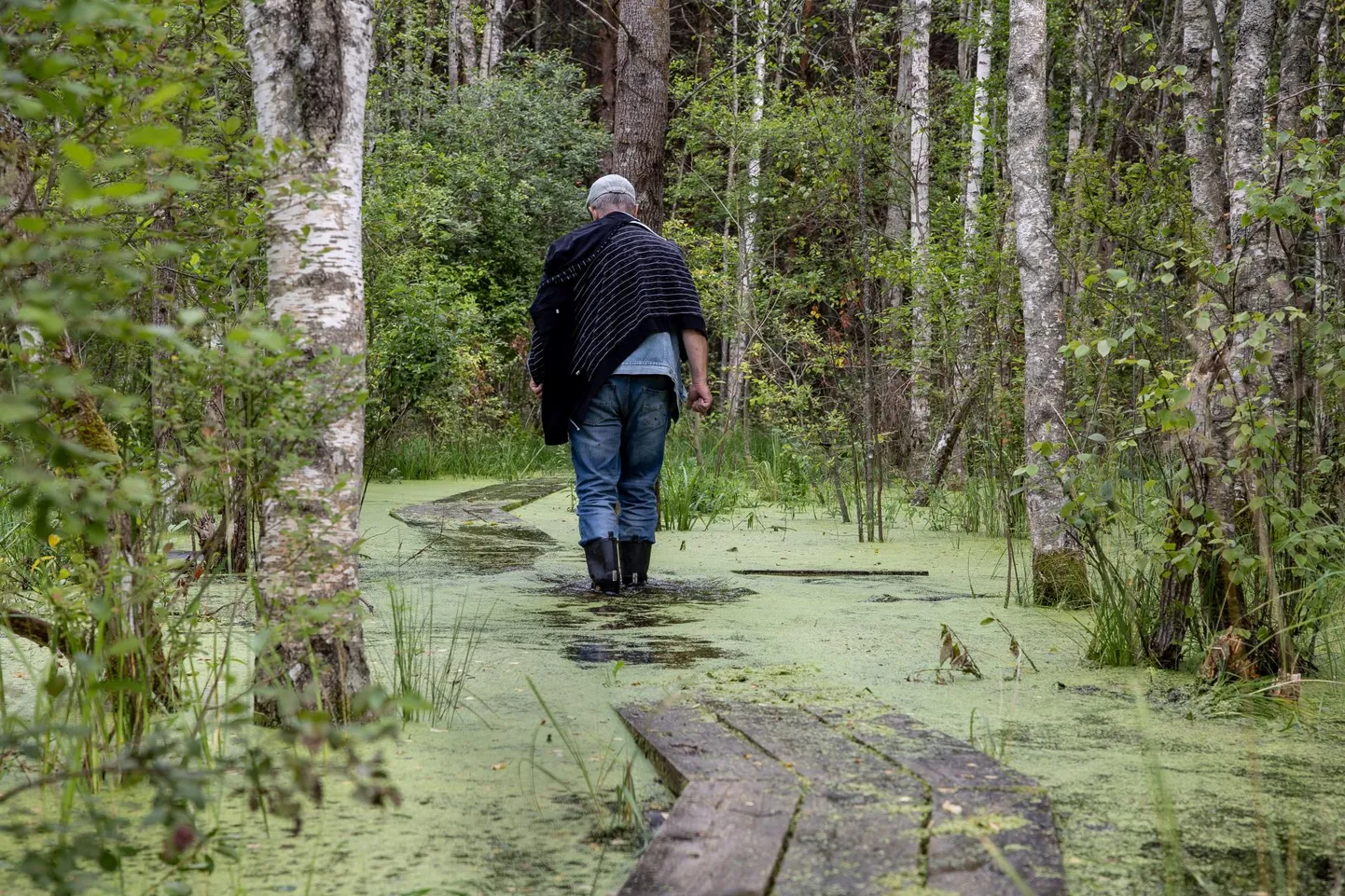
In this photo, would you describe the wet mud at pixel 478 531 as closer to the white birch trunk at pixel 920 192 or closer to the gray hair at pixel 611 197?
the gray hair at pixel 611 197

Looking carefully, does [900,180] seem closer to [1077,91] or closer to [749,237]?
[749,237]

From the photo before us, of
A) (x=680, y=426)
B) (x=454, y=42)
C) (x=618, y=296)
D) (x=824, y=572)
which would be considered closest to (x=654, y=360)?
(x=618, y=296)

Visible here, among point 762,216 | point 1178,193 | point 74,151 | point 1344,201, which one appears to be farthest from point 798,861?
point 762,216

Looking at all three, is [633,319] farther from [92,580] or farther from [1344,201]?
[92,580]

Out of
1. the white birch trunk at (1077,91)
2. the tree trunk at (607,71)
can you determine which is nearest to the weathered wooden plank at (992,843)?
the white birch trunk at (1077,91)

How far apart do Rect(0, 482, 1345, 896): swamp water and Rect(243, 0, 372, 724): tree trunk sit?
0.93 ft

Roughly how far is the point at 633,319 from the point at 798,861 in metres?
3.39

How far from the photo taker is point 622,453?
5305mm

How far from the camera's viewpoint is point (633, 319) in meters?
5.02

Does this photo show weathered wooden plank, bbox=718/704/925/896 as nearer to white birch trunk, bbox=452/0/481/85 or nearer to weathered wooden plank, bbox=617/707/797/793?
weathered wooden plank, bbox=617/707/797/793

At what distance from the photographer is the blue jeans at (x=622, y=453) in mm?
5062

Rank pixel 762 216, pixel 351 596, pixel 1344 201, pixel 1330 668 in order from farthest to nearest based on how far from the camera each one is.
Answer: pixel 762 216 → pixel 1330 668 → pixel 1344 201 → pixel 351 596

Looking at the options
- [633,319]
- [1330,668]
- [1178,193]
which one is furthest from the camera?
[1178,193]

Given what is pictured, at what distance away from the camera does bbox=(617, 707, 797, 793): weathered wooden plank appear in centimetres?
225
